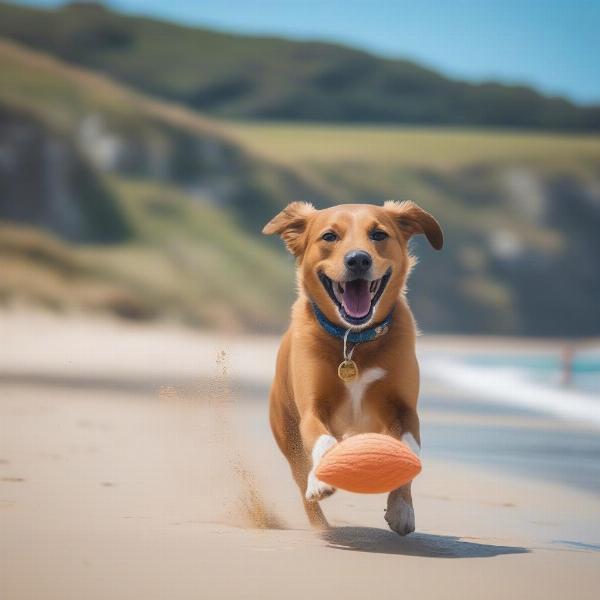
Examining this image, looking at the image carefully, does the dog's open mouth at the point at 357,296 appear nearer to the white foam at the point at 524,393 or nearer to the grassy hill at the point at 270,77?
the white foam at the point at 524,393

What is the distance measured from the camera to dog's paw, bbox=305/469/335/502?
584 cm

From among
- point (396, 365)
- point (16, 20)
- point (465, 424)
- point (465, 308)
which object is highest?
point (16, 20)

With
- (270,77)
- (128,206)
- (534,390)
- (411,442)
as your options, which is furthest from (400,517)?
(270,77)

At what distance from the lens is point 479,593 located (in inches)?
190

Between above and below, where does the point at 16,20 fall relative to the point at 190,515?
above

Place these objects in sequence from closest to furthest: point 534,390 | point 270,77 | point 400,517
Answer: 1. point 400,517
2. point 534,390
3. point 270,77

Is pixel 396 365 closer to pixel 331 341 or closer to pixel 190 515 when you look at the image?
pixel 331 341

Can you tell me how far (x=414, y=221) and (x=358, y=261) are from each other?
66 centimetres

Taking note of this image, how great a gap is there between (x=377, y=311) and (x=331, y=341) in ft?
0.90

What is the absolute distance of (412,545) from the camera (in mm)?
5902

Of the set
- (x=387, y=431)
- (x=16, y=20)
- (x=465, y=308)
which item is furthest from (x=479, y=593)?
(x=16, y=20)

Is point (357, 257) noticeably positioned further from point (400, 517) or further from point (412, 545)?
point (412, 545)

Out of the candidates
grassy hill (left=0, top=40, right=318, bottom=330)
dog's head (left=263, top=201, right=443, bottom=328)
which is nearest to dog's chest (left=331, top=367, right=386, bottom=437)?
dog's head (left=263, top=201, right=443, bottom=328)

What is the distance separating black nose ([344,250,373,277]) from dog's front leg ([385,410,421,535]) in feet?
2.48
